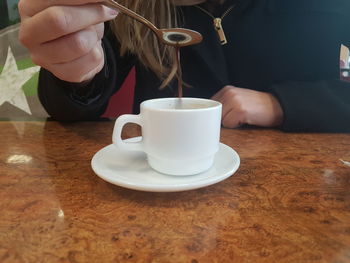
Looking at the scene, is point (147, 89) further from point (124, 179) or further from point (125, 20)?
point (124, 179)

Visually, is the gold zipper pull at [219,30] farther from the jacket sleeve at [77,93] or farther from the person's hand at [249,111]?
the jacket sleeve at [77,93]

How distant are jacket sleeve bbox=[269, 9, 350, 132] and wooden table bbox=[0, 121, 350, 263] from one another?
17 centimetres

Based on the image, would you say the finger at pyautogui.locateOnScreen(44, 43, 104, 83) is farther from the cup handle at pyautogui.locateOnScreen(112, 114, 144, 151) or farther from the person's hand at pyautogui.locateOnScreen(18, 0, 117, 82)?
the cup handle at pyautogui.locateOnScreen(112, 114, 144, 151)

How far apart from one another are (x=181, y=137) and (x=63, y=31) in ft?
0.83

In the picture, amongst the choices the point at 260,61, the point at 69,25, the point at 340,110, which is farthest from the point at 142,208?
the point at 260,61

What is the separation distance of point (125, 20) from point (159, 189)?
608mm

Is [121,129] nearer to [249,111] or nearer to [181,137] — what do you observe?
[181,137]

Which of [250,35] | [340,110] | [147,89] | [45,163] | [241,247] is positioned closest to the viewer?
[241,247]

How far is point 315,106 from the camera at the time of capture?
2.40 feet

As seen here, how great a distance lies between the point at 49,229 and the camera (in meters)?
0.30

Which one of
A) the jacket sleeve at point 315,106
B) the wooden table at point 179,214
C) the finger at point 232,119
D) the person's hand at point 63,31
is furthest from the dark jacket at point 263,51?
the wooden table at point 179,214

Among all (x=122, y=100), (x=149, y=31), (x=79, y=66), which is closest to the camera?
(x=79, y=66)

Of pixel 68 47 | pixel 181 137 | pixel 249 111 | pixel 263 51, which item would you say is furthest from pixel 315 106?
pixel 68 47

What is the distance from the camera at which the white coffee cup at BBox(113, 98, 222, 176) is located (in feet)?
1.34
